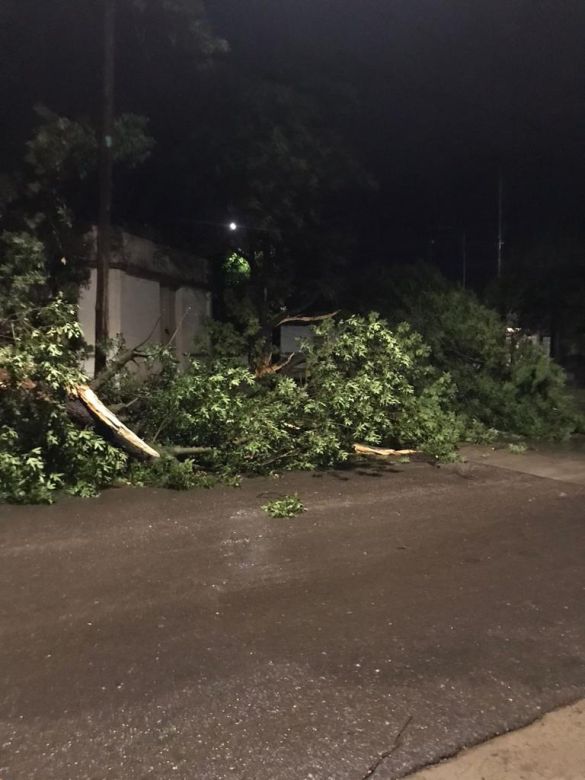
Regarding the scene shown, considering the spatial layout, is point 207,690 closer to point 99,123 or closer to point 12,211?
point 12,211

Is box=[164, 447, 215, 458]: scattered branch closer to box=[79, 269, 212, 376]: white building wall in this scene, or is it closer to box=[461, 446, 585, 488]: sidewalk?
box=[79, 269, 212, 376]: white building wall

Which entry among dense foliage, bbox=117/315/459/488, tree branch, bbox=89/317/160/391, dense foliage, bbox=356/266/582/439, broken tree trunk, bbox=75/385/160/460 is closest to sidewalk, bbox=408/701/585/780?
dense foliage, bbox=117/315/459/488

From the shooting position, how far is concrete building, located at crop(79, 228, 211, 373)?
11453 millimetres

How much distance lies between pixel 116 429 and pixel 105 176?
4.11 m

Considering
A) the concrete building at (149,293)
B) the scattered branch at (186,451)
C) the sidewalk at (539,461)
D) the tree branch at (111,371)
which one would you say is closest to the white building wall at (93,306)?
the concrete building at (149,293)

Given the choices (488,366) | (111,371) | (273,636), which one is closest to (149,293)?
(111,371)

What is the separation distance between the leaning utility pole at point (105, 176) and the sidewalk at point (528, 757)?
7592 millimetres

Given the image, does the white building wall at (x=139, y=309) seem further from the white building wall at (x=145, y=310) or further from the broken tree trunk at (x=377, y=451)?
the broken tree trunk at (x=377, y=451)

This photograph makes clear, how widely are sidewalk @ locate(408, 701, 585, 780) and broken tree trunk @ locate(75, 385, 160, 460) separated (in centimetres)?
550

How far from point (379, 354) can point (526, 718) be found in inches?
263

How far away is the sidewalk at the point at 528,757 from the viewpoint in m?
2.71

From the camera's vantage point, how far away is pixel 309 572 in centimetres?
497

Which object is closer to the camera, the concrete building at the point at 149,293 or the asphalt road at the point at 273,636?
the asphalt road at the point at 273,636

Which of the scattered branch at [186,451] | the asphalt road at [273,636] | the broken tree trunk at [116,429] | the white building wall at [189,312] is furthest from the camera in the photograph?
the white building wall at [189,312]
